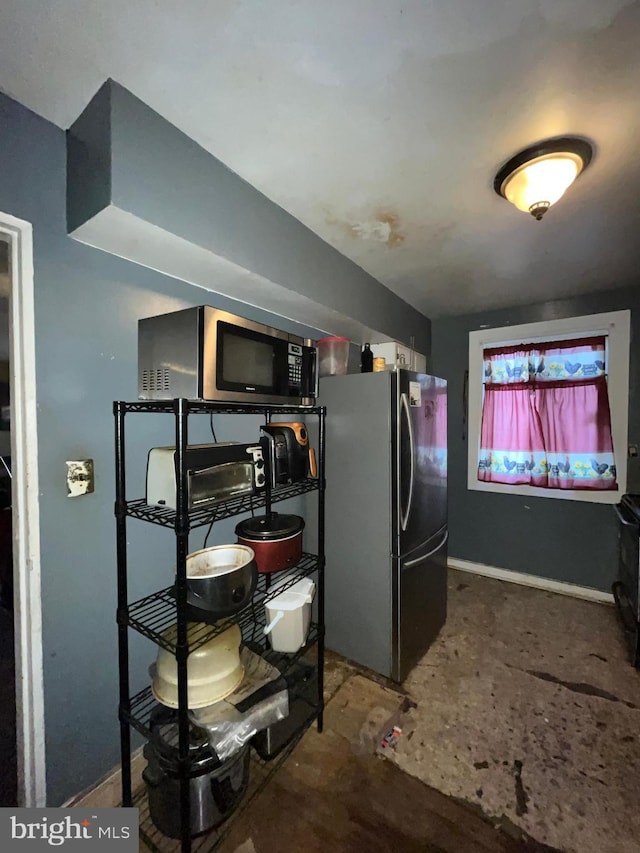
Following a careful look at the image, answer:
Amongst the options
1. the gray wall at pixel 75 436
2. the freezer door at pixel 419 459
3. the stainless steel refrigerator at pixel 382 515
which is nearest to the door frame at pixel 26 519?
the gray wall at pixel 75 436

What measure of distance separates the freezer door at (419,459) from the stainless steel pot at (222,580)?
85 cm

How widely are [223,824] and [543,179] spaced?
2.56 metres

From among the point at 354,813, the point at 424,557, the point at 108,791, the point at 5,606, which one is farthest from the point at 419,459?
the point at 5,606

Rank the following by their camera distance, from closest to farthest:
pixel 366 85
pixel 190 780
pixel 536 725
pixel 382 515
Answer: pixel 366 85
pixel 190 780
pixel 536 725
pixel 382 515

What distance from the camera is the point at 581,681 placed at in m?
1.87

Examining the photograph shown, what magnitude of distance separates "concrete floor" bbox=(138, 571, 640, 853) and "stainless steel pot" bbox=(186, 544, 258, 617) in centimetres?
79

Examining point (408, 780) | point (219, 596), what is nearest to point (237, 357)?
point (219, 596)

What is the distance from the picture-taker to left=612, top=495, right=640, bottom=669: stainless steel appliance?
6.59ft

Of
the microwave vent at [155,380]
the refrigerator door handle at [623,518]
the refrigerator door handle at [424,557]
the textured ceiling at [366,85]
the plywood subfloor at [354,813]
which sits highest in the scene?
the textured ceiling at [366,85]

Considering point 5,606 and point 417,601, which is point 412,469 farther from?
point 5,606

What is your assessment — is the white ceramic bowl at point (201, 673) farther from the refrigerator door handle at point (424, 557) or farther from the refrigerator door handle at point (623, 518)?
the refrigerator door handle at point (623, 518)

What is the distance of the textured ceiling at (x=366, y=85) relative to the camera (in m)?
0.83

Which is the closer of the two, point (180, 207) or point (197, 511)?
point (197, 511)

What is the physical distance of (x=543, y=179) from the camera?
129 cm
